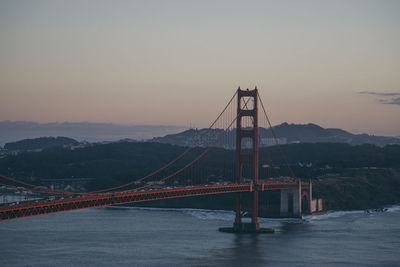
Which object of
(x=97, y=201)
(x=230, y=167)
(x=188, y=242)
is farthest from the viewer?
(x=230, y=167)

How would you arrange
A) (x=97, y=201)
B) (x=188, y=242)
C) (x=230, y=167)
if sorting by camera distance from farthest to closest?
(x=230, y=167)
(x=188, y=242)
(x=97, y=201)

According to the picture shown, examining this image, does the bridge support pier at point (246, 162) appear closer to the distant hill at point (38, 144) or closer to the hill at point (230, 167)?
the hill at point (230, 167)

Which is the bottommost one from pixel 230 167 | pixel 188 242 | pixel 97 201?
pixel 188 242

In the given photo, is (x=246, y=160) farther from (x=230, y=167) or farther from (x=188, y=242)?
(x=230, y=167)

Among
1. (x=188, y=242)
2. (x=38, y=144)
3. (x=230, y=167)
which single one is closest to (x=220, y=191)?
(x=188, y=242)

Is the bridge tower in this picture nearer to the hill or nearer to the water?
the water

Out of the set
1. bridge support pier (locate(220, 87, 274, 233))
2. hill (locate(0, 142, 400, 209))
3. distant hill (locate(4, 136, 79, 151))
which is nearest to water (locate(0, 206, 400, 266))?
bridge support pier (locate(220, 87, 274, 233))

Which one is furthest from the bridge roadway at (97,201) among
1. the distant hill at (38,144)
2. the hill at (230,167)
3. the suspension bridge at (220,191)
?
the distant hill at (38,144)

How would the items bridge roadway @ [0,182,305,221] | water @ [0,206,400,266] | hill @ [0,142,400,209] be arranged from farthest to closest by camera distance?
hill @ [0,142,400,209]
water @ [0,206,400,266]
bridge roadway @ [0,182,305,221]

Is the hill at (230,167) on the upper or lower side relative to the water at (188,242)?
upper
